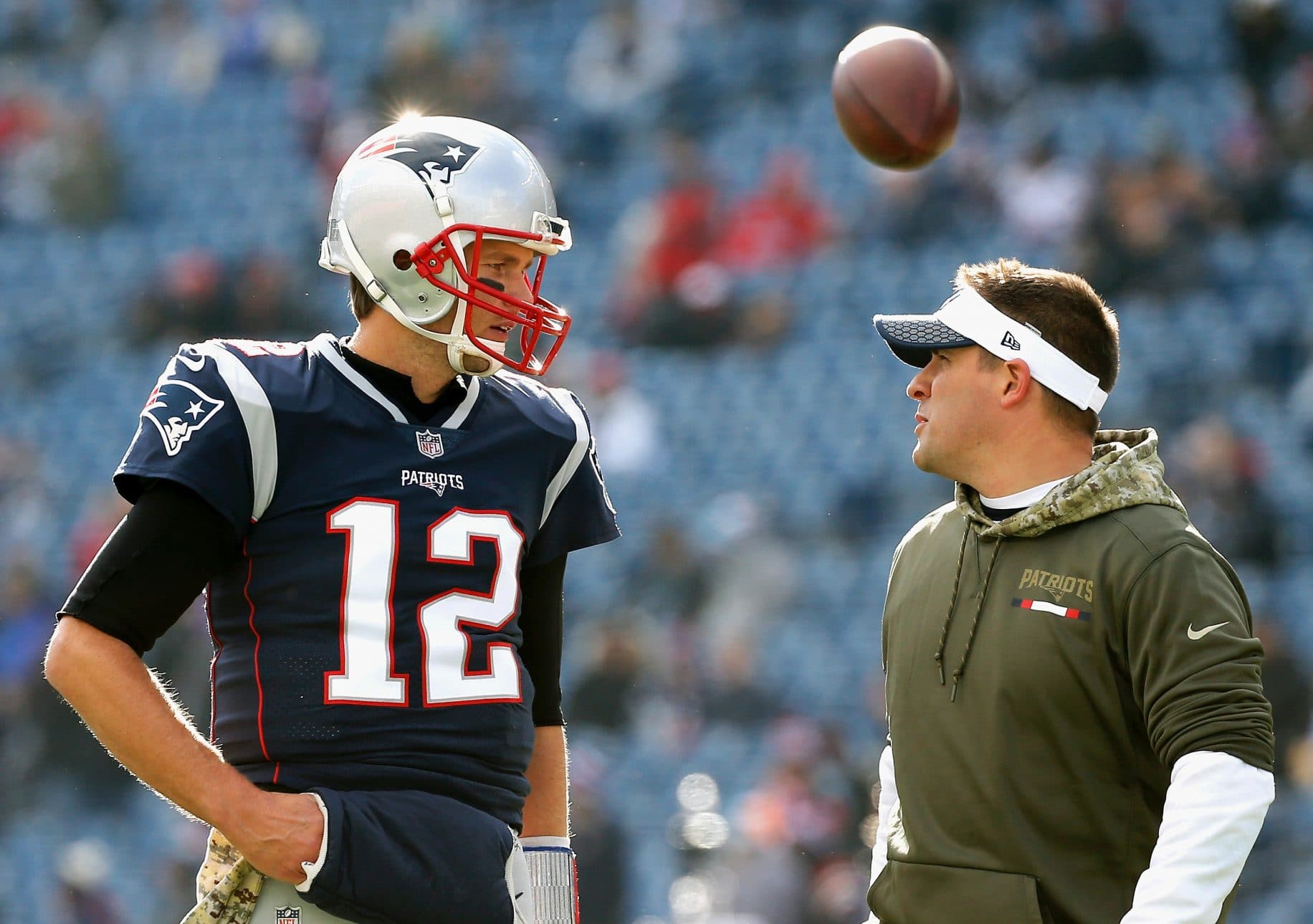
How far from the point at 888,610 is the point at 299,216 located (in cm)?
839

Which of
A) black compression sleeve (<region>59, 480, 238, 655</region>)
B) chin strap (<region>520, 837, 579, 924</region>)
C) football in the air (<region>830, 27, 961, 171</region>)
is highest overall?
football in the air (<region>830, 27, 961, 171</region>)

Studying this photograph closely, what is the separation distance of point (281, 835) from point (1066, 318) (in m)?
1.43

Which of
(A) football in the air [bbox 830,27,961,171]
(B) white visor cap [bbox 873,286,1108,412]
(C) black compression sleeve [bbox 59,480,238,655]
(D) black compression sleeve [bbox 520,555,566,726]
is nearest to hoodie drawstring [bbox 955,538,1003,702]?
(B) white visor cap [bbox 873,286,1108,412]

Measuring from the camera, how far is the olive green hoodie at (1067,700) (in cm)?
228

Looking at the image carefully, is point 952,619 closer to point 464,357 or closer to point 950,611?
point 950,611

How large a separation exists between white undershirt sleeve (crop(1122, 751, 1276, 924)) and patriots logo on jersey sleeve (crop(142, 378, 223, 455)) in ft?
4.71

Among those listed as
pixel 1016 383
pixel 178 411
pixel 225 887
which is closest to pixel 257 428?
pixel 178 411

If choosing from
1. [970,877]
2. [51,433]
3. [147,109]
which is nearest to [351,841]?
[970,877]

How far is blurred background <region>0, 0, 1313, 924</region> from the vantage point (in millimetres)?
7516

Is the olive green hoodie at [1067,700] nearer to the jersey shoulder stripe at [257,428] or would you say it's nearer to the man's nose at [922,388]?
the man's nose at [922,388]

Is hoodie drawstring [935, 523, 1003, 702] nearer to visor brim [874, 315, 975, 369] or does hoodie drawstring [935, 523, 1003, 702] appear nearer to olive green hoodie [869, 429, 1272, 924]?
olive green hoodie [869, 429, 1272, 924]

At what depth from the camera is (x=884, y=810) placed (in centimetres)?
271

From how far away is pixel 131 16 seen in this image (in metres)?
11.5

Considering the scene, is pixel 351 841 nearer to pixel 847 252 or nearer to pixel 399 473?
pixel 399 473
